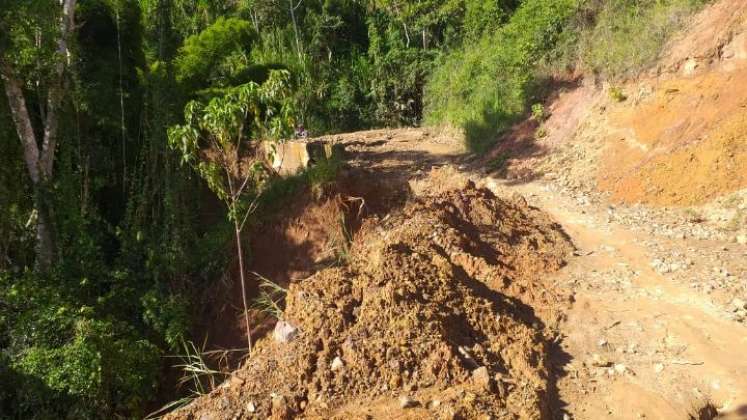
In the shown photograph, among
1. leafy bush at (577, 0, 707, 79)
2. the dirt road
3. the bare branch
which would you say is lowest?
the dirt road

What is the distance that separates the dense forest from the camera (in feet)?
14.6

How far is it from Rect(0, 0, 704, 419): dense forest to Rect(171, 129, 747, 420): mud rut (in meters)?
1.32

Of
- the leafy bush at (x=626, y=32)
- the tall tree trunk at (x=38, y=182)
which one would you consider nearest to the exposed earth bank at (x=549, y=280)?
the leafy bush at (x=626, y=32)

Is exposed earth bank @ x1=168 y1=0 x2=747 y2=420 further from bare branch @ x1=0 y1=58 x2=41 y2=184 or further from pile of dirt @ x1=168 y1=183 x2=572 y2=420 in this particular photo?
bare branch @ x1=0 y1=58 x2=41 y2=184

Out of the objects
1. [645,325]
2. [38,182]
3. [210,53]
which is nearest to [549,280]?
[645,325]

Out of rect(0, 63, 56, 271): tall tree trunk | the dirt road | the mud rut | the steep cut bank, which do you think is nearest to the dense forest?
rect(0, 63, 56, 271): tall tree trunk

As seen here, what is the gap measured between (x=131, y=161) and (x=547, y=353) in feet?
18.0

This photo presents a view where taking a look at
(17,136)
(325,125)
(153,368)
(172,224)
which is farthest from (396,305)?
(325,125)

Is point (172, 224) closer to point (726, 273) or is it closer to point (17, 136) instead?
point (17, 136)

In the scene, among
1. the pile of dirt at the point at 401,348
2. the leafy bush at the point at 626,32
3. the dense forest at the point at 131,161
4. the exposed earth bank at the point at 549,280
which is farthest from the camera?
the leafy bush at the point at 626,32

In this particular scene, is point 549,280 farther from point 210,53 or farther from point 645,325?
point 210,53

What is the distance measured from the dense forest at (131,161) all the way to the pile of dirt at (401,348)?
1.14 metres

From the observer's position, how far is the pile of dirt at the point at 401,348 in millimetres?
3789

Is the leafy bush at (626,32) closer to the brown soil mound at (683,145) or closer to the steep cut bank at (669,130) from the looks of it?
the steep cut bank at (669,130)
